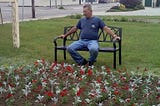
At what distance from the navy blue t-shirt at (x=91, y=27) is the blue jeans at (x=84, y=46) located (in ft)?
0.42

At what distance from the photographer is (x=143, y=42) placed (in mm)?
14922

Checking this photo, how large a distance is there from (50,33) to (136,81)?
10.5 meters

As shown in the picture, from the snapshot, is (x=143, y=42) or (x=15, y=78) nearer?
(x=15, y=78)

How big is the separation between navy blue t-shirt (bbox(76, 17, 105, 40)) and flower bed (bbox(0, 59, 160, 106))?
1.36 meters

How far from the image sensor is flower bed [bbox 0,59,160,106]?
641 cm

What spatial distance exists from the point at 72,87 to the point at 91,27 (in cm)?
285

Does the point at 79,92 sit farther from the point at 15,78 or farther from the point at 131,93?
the point at 15,78

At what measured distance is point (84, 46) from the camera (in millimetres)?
9922

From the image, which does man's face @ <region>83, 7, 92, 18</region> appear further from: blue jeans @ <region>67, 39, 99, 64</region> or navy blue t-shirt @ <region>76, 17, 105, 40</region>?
blue jeans @ <region>67, 39, 99, 64</region>

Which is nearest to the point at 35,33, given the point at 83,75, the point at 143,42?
the point at 143,42

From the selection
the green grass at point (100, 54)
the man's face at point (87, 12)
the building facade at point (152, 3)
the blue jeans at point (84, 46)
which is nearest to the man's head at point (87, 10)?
the man's face at point (87, 12)

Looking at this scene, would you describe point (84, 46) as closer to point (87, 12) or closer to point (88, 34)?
point (88, 34)

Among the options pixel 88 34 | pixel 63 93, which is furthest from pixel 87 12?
pixel 63 93

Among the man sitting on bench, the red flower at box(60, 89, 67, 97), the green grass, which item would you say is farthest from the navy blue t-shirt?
the red flower at box(60, 89, 67, 97)
